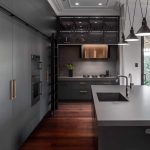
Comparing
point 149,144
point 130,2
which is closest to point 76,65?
point 130,2

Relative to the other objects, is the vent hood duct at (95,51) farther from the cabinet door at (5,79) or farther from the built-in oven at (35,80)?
the cabinet door at (5,79)


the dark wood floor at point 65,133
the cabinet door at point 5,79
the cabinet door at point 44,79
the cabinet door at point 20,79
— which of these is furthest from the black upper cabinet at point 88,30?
the cabinet door at point 5,79

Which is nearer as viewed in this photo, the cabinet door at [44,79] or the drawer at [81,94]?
the cabinet door at [44,79]

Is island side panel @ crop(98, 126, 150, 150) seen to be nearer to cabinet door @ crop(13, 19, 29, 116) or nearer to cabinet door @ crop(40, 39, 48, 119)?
cabinet door @ crop(13, 19, 29, 116)

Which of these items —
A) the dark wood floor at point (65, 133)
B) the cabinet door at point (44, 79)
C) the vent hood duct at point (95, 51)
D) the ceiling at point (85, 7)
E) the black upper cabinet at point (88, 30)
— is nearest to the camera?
the dark wood floor at point (65, 133)

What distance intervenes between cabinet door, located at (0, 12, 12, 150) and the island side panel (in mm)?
1423

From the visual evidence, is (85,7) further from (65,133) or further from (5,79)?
(5,79)

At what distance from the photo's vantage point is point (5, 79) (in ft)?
10.9

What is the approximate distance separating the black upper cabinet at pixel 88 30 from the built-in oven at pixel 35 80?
12.1 feet

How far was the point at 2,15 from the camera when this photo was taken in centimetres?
320

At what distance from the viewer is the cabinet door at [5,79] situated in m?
3.19

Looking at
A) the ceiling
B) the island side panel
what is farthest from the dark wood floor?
the ceiling

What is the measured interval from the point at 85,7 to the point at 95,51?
1.67 meters

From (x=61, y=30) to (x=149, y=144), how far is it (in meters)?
7.03
